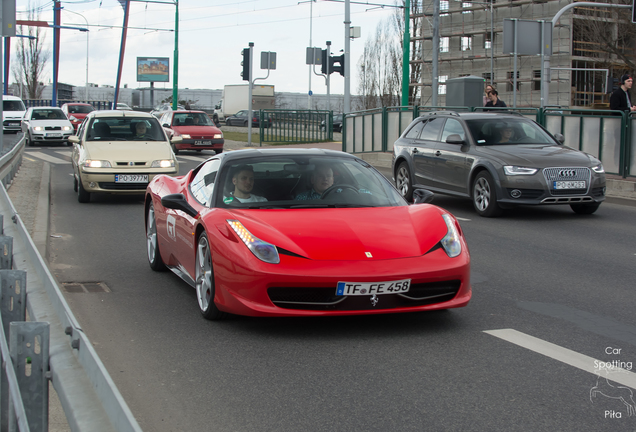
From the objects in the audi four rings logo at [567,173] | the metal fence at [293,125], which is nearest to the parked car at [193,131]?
the metal fence at [293,125]

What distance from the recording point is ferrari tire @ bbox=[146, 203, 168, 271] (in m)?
7.72

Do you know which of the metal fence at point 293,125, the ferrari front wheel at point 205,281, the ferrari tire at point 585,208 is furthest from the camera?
the metal fence at point 293,125

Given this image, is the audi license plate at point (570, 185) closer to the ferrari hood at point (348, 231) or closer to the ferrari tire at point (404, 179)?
the ferrari tire at point (404, 179)

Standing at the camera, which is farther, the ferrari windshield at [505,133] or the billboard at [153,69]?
the billboard at [153,69]

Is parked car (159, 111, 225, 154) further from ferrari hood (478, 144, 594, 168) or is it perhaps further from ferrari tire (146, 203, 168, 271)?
ferrari tire (146, 203, 168, 271)

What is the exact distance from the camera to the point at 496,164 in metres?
12.4

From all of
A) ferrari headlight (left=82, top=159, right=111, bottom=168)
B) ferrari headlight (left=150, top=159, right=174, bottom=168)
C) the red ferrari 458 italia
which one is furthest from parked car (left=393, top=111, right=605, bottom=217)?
the red ferrari 458 italia

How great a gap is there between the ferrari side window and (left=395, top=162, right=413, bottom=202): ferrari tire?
7.97m

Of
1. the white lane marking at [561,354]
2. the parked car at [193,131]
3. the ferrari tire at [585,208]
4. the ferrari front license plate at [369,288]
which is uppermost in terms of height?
the parked car at [193,131]

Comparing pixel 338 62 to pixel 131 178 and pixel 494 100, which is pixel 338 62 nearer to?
pixel 494 100

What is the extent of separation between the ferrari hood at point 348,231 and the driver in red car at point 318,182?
0.35 metres

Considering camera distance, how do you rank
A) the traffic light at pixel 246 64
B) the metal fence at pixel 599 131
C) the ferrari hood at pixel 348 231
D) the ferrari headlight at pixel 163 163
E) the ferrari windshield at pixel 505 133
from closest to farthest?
the ferrari hood at pixel 348 231 → the ferrari windshield at pixel 505 133 → the ferrari headlight at pixel 163 163 → the metal fence at pixel 599 131 → the traffic light at pixel 246 64

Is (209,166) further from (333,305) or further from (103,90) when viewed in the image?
(103,90)

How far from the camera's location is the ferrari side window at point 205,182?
637 centimetres
